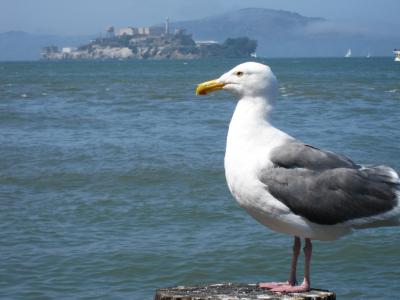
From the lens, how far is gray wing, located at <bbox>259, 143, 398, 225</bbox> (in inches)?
175

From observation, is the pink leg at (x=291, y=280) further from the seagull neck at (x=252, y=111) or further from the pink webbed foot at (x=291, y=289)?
the seagull neck at (x=252, y=111)

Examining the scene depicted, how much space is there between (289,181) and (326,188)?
0.22m

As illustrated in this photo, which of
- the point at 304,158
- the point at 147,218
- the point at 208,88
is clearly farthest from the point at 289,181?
the point at 147,218

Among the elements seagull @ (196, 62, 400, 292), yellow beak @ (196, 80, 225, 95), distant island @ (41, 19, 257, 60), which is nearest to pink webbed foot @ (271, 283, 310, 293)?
seagull @ (196, 62, 400, 292)

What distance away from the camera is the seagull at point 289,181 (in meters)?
4.40

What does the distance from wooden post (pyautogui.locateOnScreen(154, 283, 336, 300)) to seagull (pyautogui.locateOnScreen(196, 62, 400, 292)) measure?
0.15 metres

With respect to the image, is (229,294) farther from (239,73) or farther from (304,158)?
(239,73)

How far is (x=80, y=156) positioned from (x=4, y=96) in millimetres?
19700

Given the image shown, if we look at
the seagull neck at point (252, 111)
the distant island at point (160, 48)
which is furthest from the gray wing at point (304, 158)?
the distant island at point (160, 48)

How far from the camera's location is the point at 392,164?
12.4m

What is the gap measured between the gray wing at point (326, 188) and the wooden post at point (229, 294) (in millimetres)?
432

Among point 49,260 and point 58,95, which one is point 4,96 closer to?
point 58,95

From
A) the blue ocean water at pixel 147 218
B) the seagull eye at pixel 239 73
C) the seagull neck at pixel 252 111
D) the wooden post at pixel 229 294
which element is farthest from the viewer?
the blue ocean water at pixel 147 218

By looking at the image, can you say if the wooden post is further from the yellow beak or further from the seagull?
the yellow beak
